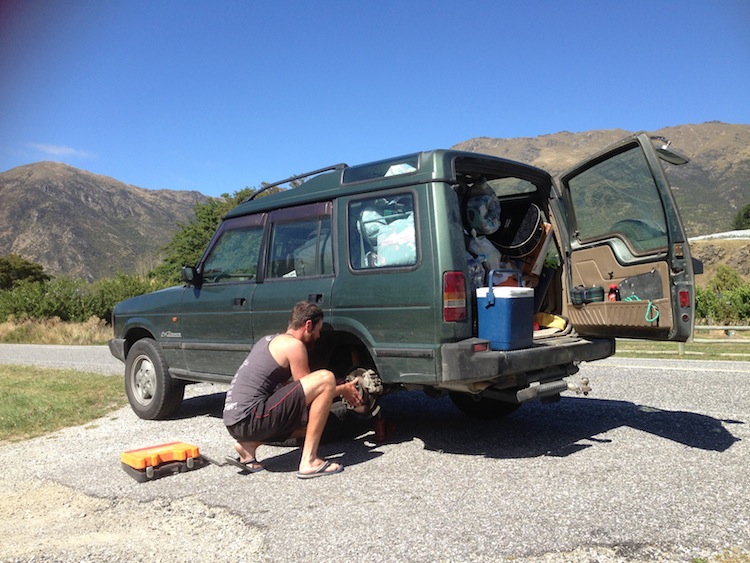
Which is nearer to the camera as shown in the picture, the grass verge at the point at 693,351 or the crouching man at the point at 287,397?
the crouching man at the point at 287,397

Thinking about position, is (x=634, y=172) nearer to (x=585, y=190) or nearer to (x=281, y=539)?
(x=585, y=190)

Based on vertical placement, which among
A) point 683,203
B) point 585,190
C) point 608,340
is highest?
point 683,203

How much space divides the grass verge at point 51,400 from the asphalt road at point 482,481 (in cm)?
51

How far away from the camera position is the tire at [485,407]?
259 inches

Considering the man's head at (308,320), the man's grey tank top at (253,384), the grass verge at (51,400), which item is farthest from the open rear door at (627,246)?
the grass verge at (51,400)

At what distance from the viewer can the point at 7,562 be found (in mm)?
3477

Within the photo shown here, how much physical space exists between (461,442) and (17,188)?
169 meters

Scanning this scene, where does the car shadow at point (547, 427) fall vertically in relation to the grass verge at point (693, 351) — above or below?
above

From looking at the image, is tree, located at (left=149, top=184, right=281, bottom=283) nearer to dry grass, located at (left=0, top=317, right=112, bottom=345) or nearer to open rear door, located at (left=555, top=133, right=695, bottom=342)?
dry grass, located at (left=0, top=317, right=112, bottom=345)

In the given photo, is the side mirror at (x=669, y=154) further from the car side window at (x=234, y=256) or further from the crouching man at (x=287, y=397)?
the car side window at (x=234, y=256)

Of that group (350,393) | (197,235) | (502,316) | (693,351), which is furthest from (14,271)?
(502,316)

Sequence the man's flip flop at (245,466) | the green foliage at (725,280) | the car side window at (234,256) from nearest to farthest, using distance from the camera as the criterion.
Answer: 1. the man's flip flop at (245,466)
2. the car side window at (234,256)
3. the green foliage at (725,280)

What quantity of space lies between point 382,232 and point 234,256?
2.01 meters

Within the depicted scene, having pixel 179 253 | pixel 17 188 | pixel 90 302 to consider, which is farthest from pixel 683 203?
pixel 17 188
